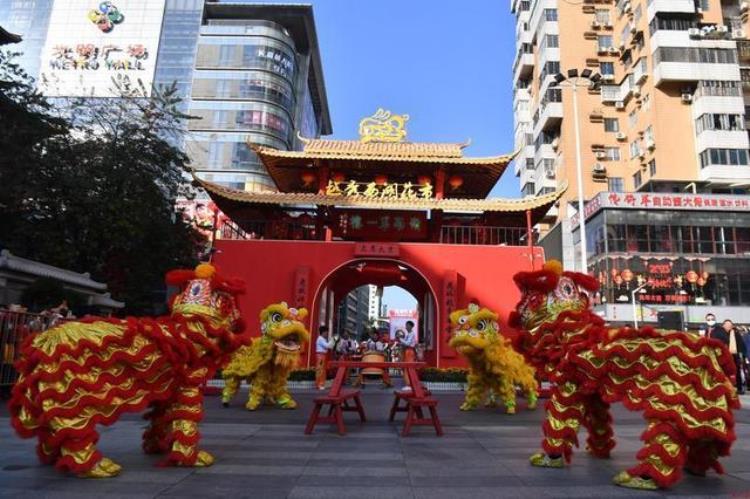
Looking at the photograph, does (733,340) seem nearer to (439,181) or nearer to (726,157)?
(439,181)

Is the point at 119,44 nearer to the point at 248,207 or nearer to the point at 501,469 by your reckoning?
the point at 248,207

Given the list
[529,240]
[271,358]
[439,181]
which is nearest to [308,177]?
[439,181]

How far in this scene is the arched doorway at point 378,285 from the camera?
44.6 feet

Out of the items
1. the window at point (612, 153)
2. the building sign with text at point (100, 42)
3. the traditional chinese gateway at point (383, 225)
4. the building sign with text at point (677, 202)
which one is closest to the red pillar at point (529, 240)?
the traditional chinese gateway at point (383, 225)

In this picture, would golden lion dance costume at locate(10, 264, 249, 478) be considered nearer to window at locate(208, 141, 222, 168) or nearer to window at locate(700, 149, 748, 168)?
window at locate(700, 149, 748, 168)

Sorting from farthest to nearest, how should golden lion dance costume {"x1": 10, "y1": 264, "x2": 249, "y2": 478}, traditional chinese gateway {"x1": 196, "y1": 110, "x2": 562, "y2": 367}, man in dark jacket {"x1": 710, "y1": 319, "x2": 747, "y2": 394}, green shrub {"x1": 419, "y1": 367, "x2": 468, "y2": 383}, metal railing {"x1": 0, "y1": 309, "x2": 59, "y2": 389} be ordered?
traditional chinese gateway {"x1": 196, "y1": 110, "x2": 562, "y2": 367}, green shrub {"x1": 419, "y1": 367, "x2": 468, "y2": 383}, man in dark jacket {"x1": 710, "y1": 319, "x2": 747, "y2": 394}, metal railing {"x1": 0, "y1": 309, "x2": 59, "y2": 389}, golden lion dance costume {"x1": 10, "y1": 264, "x2": 249, "y2": 478}

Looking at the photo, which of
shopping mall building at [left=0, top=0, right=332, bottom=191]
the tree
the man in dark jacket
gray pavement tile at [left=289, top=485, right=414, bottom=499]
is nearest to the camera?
gray pavement tile at [left=289, top=485, right=414, bottom=499]

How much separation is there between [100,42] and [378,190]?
4163 centimetres

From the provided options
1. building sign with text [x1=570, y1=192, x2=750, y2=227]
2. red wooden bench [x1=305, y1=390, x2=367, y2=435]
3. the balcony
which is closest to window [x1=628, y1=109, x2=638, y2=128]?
the balcony

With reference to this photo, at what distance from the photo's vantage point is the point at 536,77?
1495 inches

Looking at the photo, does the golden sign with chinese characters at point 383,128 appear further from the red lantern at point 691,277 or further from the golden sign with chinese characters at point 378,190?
the red lantern at point 691,277

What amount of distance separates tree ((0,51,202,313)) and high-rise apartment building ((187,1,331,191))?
23141 millimetres

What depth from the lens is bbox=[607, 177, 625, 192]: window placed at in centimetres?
3194

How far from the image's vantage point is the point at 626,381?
383 cm
